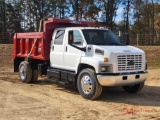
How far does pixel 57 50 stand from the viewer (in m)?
10.6

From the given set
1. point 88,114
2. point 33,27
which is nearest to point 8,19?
point 33,27

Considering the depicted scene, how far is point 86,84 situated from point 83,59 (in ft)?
2.58

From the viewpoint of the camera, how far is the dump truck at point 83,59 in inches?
342

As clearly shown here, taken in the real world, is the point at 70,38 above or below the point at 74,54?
above

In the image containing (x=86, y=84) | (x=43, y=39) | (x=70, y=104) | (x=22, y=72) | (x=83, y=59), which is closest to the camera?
(x=70, y=104)

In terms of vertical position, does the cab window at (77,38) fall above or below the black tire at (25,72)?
above

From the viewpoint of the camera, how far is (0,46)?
77.4 feet

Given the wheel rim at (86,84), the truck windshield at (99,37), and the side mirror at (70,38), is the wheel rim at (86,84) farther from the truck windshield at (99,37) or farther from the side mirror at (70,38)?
the side mirror at (70,38)

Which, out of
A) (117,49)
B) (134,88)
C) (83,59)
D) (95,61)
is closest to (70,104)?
(95,61)

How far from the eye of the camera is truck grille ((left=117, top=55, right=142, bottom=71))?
8.77m

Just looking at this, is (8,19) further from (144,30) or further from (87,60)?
(87,60)

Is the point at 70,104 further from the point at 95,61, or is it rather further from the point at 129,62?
the point at 129,62

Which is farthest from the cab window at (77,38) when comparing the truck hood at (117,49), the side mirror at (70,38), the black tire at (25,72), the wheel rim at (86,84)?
the black tire at (25,72)

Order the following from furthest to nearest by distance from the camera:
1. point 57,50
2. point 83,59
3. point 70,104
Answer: point 57,50 < point 83,59 < point 70,104
